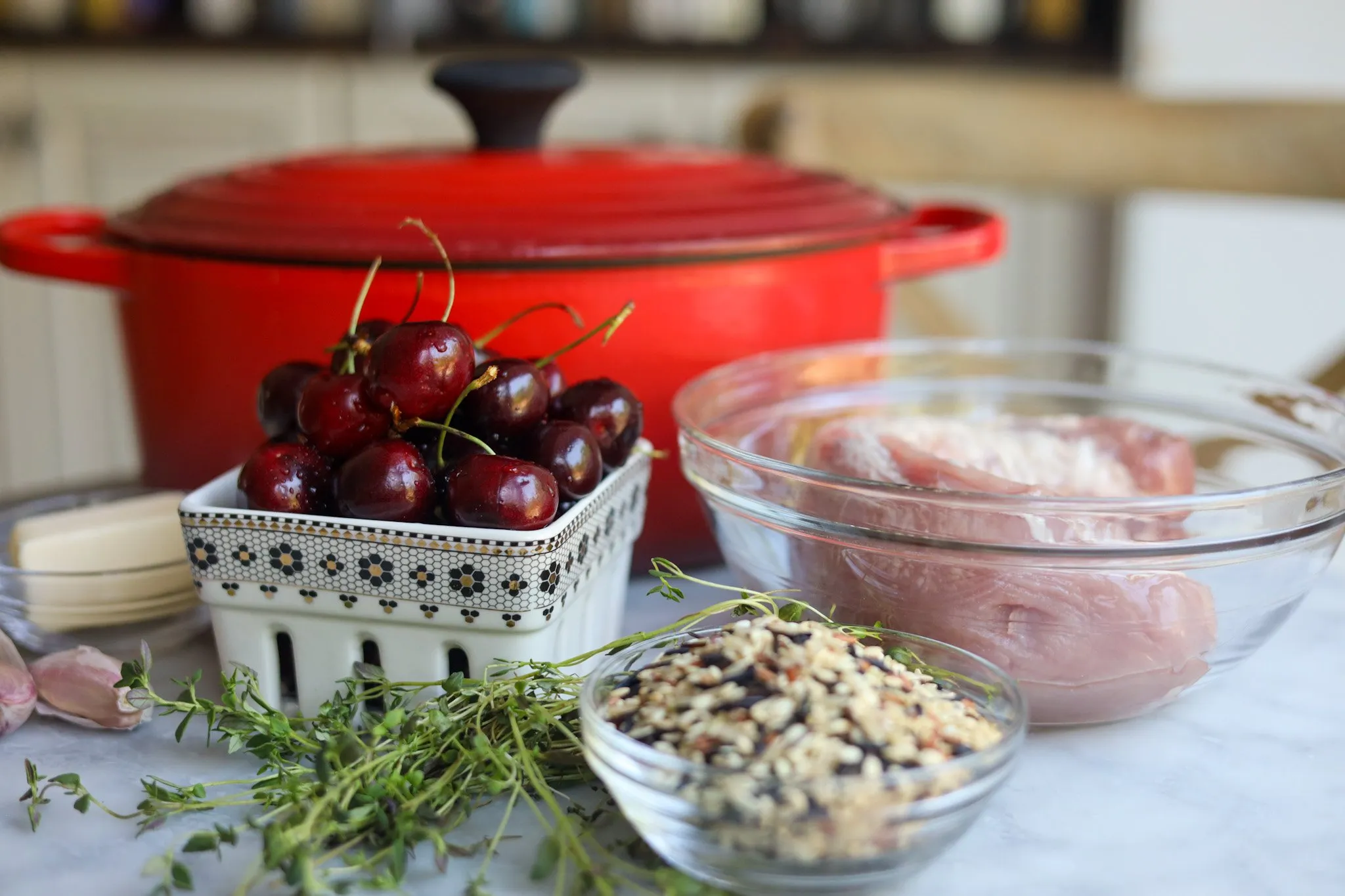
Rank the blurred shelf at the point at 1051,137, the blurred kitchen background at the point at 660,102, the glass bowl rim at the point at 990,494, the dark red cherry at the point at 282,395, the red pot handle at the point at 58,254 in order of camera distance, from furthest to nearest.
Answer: the blurred kitchen background at the point at 660,102 < the blurred shelf at the point at 1051,137 < the red pot handle at the point at 58,254 < the dark red cherry at the point at 282,395 < the glass bowl rim at the point at 990,494

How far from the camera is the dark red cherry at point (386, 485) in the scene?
487 mm

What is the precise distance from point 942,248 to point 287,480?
1.57 feet

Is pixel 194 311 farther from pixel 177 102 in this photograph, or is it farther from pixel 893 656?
pixel 177 102

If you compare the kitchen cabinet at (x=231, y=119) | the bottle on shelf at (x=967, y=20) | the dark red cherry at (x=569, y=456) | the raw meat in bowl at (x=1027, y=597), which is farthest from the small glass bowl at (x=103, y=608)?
the bottle on shelf at (x=967, y=20)

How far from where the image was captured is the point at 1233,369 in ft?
2.41

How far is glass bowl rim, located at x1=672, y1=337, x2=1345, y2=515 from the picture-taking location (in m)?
0.48

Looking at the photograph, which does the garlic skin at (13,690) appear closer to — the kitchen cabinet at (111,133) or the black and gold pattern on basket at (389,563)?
the black and gold pattern on basket at (389,563)

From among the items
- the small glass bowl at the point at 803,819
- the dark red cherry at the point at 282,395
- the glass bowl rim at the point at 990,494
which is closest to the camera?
the small glass bowl at the point at 803,819

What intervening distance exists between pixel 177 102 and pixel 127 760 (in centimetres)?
182

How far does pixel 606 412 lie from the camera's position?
57 cm

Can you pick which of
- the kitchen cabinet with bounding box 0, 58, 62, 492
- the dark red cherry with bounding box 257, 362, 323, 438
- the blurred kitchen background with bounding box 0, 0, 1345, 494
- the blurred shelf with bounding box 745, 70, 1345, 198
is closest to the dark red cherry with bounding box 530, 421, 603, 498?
the dark red cherry with bounding box 257, 362, 323, 438

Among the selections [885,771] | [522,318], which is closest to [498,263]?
[522,318]

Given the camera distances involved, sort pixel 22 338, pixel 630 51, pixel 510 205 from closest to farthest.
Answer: pixel 510 205
pixel 630 51
pixel 22 338

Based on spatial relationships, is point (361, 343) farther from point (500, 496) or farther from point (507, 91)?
point (507, 91)
